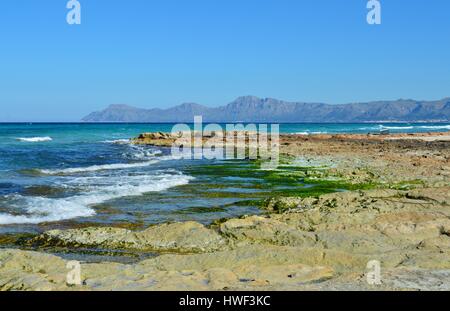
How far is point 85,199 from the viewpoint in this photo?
641 inches

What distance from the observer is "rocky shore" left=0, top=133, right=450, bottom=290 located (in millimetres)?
7180

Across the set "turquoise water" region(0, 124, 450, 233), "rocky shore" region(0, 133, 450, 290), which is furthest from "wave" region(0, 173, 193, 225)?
"rocky shore" region(0, 133, 450, 290)

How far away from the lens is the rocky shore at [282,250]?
23.6 feet

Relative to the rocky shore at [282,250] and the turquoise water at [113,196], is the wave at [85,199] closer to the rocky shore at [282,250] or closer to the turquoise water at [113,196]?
the turquoise water at [113,196]

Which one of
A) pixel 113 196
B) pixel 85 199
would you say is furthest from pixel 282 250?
pixel 113 196

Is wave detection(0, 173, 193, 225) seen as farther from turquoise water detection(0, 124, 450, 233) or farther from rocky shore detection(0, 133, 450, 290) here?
rocky shore detection(0, 133, 450, 290)

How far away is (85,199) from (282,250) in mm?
9304

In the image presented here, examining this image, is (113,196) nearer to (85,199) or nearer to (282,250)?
(85,199)

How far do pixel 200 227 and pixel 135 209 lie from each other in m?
4.18

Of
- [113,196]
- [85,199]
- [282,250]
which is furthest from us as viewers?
[113,196]

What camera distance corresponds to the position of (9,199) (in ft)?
53.3

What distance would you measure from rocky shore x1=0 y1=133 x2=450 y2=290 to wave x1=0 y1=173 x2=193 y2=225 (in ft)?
7.82

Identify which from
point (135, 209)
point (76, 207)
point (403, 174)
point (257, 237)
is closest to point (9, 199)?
point (76, 207)
